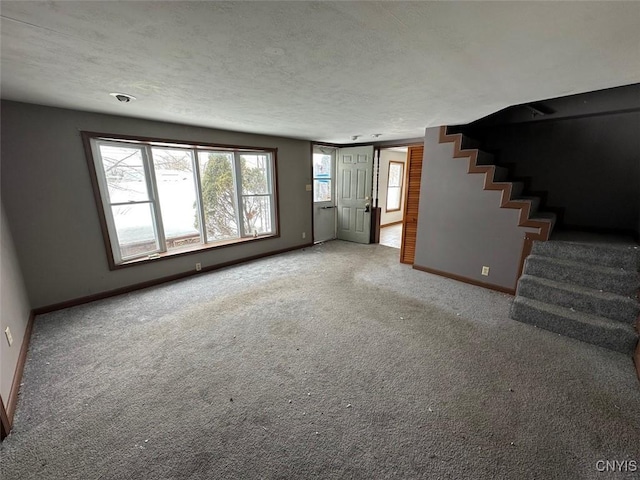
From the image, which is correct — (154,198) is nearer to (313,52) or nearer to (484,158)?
(313,52)

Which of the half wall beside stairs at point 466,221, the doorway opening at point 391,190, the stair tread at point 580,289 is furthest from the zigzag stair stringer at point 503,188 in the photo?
the doorway opening at point 391,190

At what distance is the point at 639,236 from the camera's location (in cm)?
274

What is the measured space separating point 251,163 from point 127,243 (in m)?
2.14

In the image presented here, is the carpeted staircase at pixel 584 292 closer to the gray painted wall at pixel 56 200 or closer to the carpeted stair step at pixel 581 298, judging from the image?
the carpeted stair step at pixel 581 298

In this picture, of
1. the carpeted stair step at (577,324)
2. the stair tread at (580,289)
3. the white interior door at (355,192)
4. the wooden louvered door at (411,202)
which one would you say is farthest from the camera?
the white interior door at (355,192)

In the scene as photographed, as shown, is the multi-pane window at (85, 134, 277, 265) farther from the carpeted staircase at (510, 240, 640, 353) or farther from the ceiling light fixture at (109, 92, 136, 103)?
the carpeted staircase at (510, 240, 640, 353)

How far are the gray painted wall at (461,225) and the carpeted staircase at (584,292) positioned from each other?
36cm

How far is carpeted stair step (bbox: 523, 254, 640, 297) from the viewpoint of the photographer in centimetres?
232

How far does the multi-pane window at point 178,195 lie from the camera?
3.04 meters

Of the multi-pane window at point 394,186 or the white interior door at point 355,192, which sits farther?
the multi-pane window at point 394,186

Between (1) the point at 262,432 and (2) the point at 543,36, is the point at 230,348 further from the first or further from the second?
(2) the point at 543,36

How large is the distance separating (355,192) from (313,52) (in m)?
4.03

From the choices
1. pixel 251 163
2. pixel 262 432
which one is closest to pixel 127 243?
pixel 251 163

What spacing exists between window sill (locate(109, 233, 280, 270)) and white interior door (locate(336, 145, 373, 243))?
1775 mm
